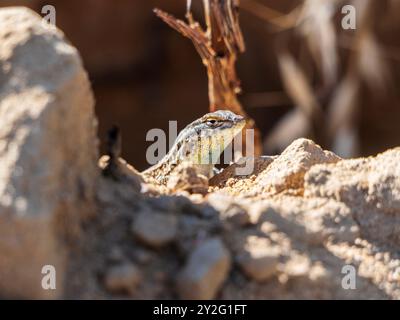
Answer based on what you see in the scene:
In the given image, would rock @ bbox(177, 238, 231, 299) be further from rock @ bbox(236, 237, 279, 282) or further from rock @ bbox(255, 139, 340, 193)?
rock @ bbox(255, 139, 340, 193)

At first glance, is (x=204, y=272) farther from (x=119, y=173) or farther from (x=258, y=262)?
(x=119, y=173)

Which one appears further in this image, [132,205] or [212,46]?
[212,46]

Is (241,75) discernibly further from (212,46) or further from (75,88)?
(75,88)

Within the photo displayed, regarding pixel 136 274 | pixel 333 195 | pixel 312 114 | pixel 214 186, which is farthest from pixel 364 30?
pixel 136 274

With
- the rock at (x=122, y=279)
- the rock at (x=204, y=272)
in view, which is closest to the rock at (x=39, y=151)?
the rock at (x=122, y=279)

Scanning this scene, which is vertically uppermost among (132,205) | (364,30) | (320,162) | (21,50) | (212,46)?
(364,30)

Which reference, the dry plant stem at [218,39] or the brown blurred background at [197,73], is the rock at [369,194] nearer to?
the dry plant stem at [218,39]

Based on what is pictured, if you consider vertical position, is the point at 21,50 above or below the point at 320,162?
above
